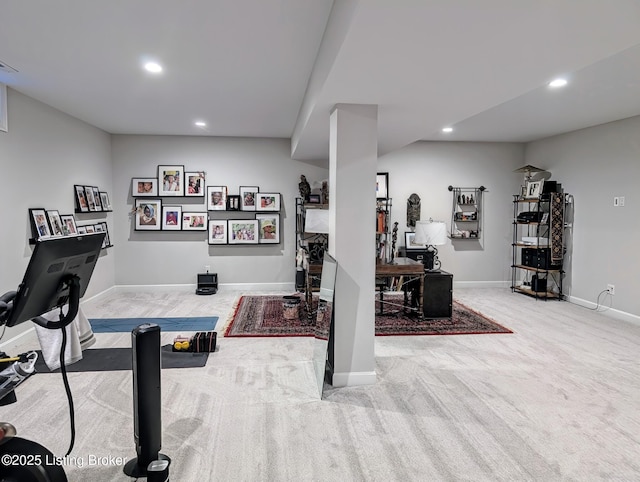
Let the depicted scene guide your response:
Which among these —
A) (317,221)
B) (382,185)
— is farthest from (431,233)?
(382,185)

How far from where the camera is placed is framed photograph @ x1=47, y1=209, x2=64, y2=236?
15.5 ft

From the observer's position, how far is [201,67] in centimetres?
339

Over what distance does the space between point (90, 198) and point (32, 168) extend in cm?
131

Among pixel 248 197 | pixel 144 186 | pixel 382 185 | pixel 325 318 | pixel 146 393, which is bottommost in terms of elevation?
pixel 146 393

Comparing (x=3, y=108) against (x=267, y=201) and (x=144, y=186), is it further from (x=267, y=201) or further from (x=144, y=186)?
(x=267, y=201)

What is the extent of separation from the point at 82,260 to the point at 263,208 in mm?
5120

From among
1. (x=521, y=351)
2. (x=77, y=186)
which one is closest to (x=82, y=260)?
(x=521, y=351)

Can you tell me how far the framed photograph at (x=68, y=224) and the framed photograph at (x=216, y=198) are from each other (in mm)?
2021

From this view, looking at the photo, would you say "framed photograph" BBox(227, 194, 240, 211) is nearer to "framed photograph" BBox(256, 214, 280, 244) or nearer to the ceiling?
"framed photograph" BBox(256, 214, 280, 244)

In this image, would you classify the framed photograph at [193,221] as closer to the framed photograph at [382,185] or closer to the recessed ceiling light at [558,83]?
the framed photograph at [382,185]

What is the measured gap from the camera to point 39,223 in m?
4.51

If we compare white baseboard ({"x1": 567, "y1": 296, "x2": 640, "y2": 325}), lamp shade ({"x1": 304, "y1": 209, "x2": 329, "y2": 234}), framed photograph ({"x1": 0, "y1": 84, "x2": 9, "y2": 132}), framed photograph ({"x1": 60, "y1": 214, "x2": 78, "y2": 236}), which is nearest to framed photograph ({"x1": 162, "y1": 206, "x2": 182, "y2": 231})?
framed photograph ({"x1": 60, "y1": 214, "x2": 78, "y2": 236})

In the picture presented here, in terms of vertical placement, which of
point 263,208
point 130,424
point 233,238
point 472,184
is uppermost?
point 472,184

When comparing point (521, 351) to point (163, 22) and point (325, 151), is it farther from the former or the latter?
point (163, 22)
